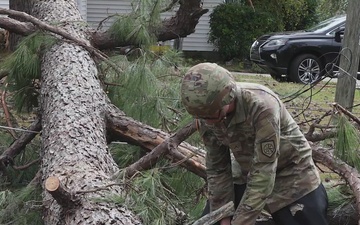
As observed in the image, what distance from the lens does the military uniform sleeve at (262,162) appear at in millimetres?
3086

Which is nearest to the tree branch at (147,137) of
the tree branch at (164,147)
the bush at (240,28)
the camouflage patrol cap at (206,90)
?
the tree branch at (164,147)

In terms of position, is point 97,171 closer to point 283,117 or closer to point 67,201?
point 67,201

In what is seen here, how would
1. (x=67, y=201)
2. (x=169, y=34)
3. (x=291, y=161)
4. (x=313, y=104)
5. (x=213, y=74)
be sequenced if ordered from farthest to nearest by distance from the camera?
1. (x=313, y=104)
2. (x=169, y=34)
3. (x=291, y=161)
4. (x=67, y=201)
5. (x=213, y=74)

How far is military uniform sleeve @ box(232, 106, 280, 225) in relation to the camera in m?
3.09

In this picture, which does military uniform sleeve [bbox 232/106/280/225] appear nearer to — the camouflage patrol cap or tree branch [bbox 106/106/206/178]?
the camouflage patrol cap

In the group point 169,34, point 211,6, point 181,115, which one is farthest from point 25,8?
point 211,6

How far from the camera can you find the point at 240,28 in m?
17.5

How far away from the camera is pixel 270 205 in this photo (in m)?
3.44

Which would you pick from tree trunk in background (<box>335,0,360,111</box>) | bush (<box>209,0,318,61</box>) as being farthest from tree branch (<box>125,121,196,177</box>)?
bush (<box>209,0,318,61</box>)

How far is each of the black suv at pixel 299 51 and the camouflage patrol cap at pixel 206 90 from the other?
982cm

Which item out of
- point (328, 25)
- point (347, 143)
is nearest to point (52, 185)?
point (347, 143)

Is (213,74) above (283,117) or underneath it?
above

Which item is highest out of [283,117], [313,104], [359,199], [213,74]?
[213,74]

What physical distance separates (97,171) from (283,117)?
1.03m
